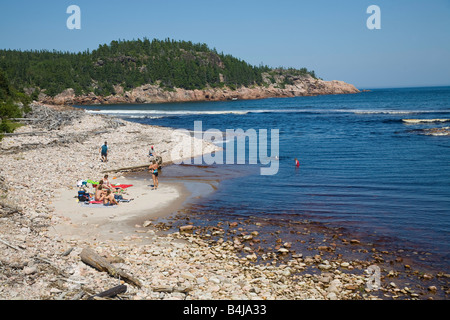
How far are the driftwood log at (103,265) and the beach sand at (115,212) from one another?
270 cm

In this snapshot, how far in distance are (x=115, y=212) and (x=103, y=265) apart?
658cm

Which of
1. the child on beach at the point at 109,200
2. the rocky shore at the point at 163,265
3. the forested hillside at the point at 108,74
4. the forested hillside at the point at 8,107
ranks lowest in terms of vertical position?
the rocky shore at the point at 163,265

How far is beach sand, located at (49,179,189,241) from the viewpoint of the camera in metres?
14.0

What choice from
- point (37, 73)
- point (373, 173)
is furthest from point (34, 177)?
point (37, 73)

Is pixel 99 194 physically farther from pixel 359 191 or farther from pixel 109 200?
pixel 359 191

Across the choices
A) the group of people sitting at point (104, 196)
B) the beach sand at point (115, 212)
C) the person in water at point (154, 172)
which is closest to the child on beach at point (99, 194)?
the group of people sitting at point (104, 196)

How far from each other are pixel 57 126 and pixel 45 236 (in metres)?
32.2

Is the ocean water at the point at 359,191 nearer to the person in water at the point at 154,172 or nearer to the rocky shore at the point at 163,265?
the rocky shore at the point at 163,265

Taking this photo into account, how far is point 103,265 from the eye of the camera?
10.2 m

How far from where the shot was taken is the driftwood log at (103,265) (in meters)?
9.65

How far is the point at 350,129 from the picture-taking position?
175 ft

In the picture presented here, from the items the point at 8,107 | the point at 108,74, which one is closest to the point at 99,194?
the point at 8,107

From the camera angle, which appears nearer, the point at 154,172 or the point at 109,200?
the point at 109,200
